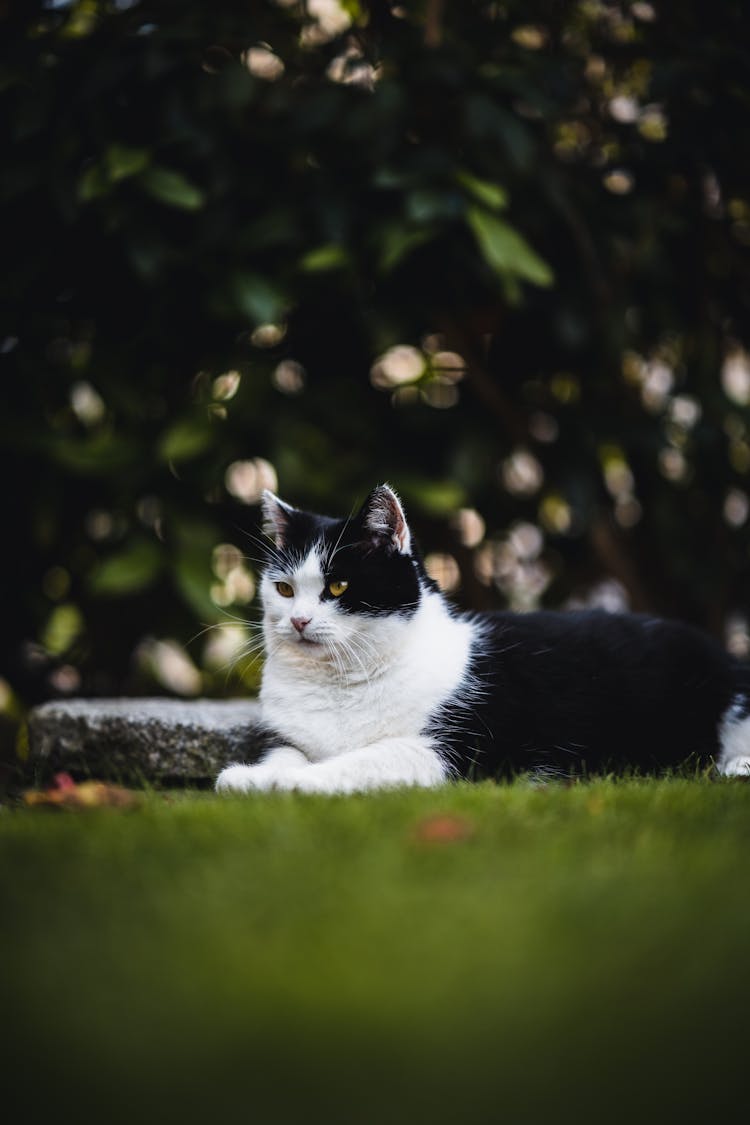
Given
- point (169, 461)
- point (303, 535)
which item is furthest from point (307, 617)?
point (169, 461)

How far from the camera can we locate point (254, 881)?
4.68 ft

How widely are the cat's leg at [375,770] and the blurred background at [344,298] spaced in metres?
0.86

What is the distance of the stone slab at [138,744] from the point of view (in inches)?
117

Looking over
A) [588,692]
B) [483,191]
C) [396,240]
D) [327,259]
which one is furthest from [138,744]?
[483,191]

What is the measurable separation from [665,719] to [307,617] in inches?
45.0

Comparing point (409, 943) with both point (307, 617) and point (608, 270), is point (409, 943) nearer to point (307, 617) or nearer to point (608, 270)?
point (307, 617)

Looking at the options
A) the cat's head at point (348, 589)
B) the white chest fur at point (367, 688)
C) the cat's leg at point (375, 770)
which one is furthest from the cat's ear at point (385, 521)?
the cat's leg at point (375, 770)

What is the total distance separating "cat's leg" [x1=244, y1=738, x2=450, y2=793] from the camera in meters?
2.27

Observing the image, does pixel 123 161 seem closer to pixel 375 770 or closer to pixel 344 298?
pixel 344 298

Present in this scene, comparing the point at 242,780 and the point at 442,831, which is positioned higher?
the point at 442,831

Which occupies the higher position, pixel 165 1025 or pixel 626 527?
pixel 165 1025

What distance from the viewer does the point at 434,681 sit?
2676 mm

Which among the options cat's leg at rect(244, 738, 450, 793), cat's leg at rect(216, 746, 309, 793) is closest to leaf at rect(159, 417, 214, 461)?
cat's leg at rect(216, 746, 309, 793)

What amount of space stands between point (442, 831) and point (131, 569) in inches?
89.1
